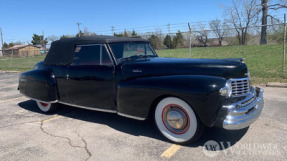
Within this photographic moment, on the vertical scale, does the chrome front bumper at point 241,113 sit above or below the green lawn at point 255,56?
below

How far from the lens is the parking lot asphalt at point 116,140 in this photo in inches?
115

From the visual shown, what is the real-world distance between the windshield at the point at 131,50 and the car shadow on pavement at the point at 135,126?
4.06 feet

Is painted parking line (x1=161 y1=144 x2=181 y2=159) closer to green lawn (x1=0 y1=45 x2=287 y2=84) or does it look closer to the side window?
the side window

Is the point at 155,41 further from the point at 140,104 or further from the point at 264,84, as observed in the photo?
the point at 140,104

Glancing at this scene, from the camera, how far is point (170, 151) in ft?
9.88

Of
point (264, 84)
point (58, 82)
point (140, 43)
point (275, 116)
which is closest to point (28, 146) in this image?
point (58, 82)

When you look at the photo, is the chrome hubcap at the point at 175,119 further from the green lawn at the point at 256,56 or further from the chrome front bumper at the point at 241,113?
the green lawn at the point at 256,56

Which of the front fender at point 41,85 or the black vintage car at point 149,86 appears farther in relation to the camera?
the front fender at point 41,85

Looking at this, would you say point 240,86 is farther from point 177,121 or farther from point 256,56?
point 256,56

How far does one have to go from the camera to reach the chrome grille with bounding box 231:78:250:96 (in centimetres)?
306

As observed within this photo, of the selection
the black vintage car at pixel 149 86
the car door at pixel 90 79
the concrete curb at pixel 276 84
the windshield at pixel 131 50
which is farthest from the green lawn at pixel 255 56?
the car door at pixel 90 79

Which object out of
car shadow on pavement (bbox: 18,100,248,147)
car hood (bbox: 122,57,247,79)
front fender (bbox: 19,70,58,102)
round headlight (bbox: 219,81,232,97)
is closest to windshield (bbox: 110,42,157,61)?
car hood (bbox: 122,57,247,79)

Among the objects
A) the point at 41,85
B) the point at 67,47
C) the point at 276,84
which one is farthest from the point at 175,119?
the point at 276,84

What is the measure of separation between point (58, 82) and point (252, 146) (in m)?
3.66
